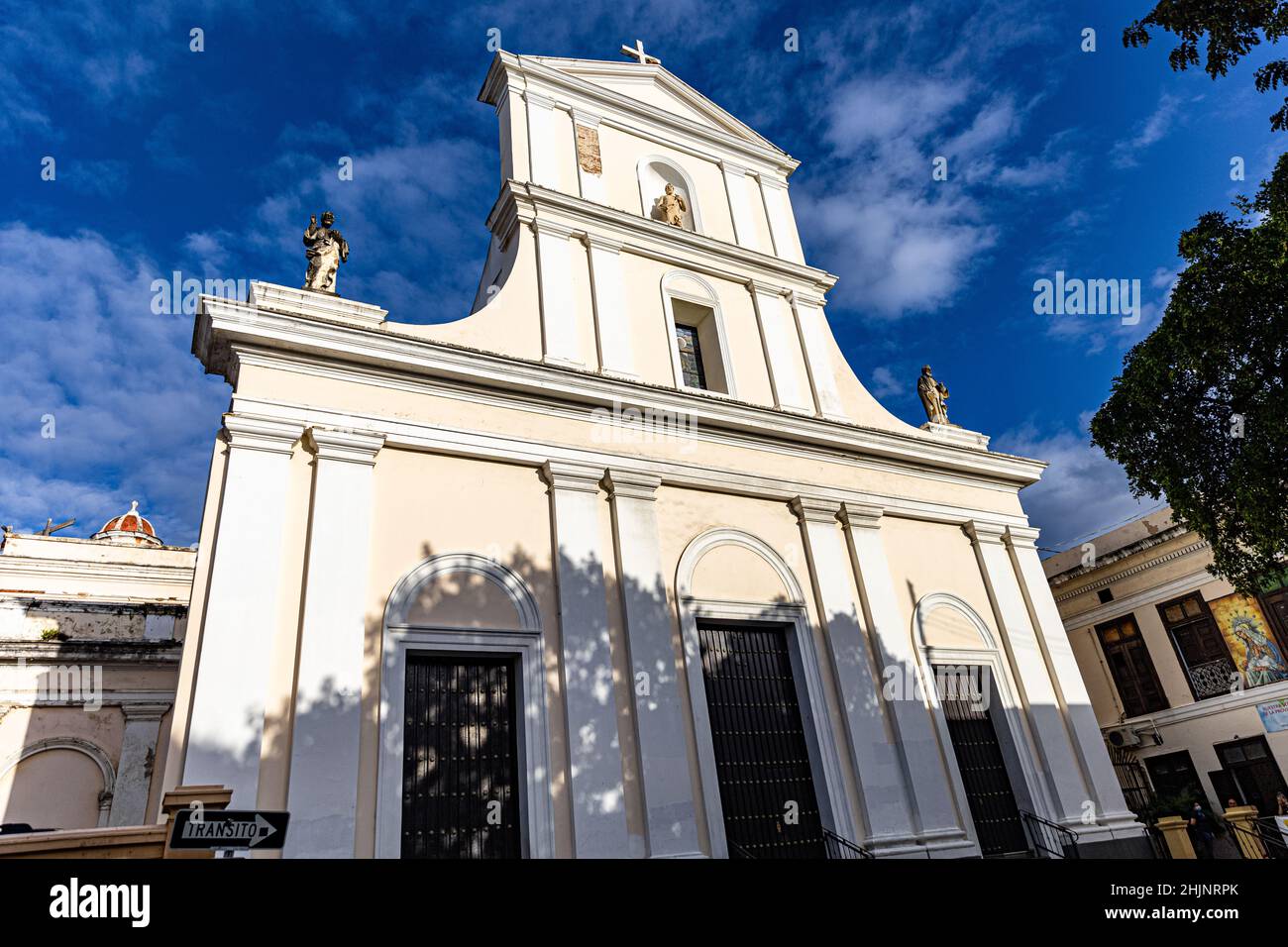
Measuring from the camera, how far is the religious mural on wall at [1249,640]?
17.6 meters

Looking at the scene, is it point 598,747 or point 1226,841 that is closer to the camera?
point 598,747

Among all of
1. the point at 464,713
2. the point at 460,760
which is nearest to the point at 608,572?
the point at 464,713

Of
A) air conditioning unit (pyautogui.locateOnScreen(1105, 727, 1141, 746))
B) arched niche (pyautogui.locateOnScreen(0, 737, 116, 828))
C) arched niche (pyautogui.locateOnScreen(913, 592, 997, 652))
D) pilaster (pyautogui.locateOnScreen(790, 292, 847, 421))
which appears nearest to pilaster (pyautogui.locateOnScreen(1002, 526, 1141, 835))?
arched niche (pyautogui.locateOnScreen(913, 592, 997, 652))

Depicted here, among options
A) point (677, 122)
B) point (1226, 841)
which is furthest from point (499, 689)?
point (1226, 841)

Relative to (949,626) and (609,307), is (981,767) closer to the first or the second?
(949,626)

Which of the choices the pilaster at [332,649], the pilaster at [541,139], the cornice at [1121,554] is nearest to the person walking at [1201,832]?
the cornice at [1121,554]

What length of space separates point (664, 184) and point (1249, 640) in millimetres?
16917

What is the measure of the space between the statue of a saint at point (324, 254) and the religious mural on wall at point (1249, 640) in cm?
1956

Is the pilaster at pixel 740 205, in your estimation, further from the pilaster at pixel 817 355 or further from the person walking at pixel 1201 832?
the person walking at pixel 1201 832

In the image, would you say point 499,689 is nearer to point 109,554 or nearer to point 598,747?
point 598,747

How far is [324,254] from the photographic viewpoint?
10.4 metres

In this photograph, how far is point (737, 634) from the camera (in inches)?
412
